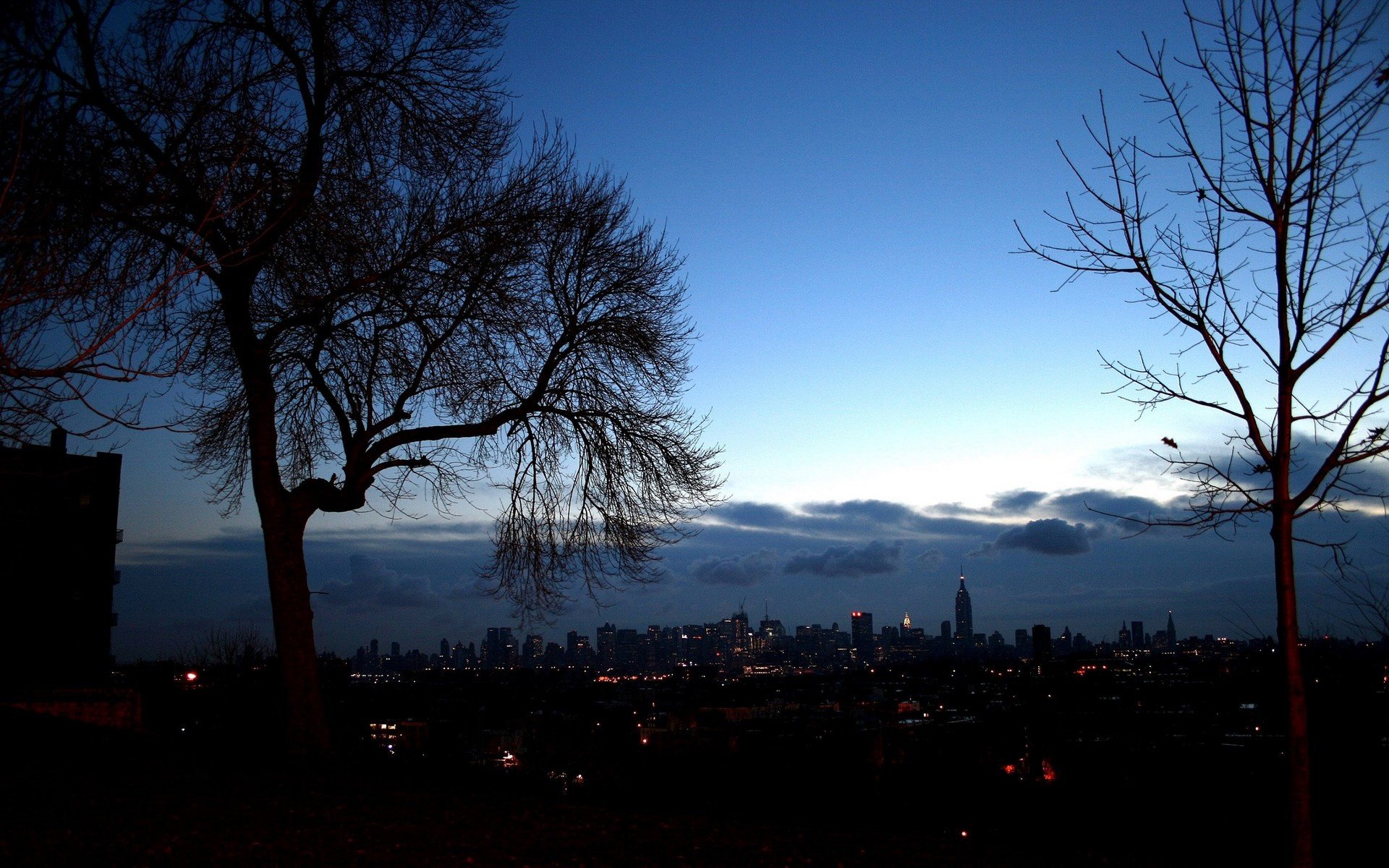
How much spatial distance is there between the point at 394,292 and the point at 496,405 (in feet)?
5.88

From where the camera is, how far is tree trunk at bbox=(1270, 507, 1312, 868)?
15.9 ft

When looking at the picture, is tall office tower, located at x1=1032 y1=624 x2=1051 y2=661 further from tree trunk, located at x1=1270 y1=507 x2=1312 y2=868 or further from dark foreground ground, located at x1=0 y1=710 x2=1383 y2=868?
tree trunk, located at x1=1270 y1=507 x2=1312 y2=868

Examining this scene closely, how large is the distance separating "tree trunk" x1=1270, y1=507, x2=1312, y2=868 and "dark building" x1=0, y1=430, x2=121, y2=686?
40772 mm

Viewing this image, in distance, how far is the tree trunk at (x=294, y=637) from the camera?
9312mm

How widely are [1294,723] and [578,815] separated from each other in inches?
185

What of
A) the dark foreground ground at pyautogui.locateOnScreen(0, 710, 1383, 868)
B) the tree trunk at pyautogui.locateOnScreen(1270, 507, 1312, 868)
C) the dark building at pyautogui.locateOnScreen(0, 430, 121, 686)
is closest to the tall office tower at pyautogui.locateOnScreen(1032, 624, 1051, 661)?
the dark foreground ground at pyautogui.locateOnScreen(0, 710, 1383, 868)

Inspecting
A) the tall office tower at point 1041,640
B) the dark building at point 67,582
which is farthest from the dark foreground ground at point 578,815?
the dark building at point 67,582

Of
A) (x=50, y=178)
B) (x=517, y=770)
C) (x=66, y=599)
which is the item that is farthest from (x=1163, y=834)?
(x=66, y=599)

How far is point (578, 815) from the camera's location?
7043mm

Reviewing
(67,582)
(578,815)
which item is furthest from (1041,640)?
(67,582)

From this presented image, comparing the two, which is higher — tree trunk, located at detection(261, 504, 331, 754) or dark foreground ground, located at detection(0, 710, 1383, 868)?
tree trunk, located at detection(261, 504, 331, 754)


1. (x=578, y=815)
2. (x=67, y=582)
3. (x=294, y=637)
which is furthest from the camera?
(x=67, y=582)

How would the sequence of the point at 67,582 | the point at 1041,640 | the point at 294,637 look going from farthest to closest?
the point at 67,582, the point at 1041,640, the point at 294,637

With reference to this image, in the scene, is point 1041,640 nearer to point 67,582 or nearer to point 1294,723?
point 1294,723
